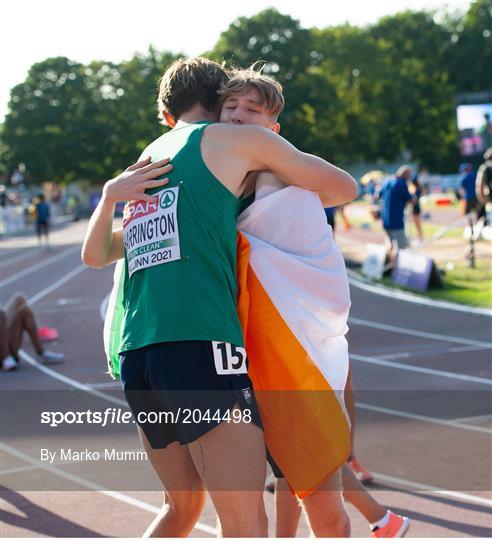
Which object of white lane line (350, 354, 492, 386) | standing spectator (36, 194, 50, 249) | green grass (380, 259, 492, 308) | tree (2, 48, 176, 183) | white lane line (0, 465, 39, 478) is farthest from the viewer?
tree (2, 48, 176, 183)

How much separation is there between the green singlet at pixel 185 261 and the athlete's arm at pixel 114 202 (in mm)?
36

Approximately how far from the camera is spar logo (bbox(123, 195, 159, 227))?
3.15 meters

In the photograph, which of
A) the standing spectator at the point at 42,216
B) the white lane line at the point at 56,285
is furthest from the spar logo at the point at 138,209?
the standing spectator at the point at 42,216

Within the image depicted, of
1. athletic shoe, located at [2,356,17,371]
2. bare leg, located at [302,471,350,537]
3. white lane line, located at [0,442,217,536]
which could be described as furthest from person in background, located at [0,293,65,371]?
bare leg, located at [302,471,350,537]

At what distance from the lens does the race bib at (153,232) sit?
3.05 metres

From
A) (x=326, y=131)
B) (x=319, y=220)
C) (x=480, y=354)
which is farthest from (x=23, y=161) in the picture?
(x=319, y=220)

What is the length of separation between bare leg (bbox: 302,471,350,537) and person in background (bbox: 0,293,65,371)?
27.9 feet

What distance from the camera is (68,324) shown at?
54.3 feet

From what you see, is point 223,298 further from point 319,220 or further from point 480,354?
point 480,354

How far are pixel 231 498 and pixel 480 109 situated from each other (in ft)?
125

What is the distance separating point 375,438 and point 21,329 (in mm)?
5584

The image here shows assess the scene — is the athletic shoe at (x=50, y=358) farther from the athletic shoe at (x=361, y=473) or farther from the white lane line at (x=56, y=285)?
the white lane line at (x=56, y=285)

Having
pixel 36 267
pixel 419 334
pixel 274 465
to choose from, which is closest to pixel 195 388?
pixel 274 465

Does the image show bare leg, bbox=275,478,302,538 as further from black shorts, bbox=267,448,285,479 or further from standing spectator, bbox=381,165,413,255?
standing spectator, bbox=381,165,413,255
